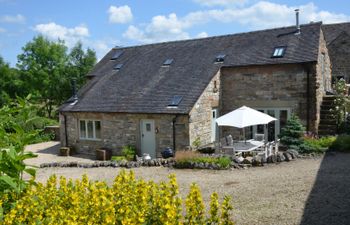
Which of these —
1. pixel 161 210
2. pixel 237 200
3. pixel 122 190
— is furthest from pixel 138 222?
pixel 237 200

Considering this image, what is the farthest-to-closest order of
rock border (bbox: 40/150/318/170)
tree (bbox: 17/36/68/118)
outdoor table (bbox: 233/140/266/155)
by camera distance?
tree (bbox: 17/36/68/118)
outdoor table (bbox: 233/140/266/155)
rock border (bbox: 40/150/318/170)

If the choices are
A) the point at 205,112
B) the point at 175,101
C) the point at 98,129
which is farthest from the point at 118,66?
the point at 205,112

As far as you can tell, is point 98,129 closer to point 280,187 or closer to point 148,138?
point 148,138

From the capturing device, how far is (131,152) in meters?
19.1

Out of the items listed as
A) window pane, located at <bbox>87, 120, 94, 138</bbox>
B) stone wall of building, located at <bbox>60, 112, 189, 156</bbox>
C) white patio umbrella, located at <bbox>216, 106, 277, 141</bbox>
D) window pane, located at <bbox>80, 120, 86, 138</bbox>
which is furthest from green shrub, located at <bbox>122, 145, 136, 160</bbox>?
white patio umbrella, located at <bbox>216, 106, 277, 141</bbox>

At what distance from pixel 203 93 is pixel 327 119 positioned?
695 cm

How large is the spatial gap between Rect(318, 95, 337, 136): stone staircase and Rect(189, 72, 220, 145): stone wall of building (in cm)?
578

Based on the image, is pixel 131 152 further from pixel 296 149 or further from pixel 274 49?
pixel 274 49

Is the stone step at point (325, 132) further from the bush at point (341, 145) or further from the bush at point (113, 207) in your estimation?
the bush at point (113, 207)

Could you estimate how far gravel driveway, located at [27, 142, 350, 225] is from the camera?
832 centimetres

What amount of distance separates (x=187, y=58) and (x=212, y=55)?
1714 mm

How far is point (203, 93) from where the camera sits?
1912cm

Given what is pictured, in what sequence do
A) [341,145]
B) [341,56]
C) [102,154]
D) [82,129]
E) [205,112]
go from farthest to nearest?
[341,56], [82,129], [102,154], [205,112], [341,145]

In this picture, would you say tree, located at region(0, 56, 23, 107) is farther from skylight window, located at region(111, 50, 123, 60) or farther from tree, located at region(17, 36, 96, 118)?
skylight window, located at region(111, 50, 123, 60)
